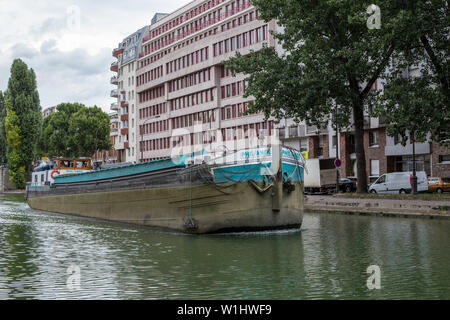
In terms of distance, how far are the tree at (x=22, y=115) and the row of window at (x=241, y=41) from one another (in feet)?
98.8

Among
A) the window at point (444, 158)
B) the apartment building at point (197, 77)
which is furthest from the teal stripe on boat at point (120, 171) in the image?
the window at point (444, 158)

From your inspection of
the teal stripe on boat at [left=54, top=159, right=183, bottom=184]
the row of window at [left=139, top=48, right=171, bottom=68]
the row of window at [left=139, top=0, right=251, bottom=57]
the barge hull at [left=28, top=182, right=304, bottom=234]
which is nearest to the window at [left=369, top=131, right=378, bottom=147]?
the row of window at [left=139, top=0, right=251, bottom=57]

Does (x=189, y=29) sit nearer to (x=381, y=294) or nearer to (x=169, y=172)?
(x=169, y=172)

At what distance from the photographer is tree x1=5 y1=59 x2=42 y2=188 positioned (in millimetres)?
90500

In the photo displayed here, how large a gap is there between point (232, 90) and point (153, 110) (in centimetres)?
2587

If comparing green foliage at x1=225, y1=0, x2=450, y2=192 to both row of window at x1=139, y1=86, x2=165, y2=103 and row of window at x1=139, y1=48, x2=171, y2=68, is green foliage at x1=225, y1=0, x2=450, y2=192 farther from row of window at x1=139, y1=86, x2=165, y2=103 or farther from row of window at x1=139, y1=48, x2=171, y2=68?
row of window at x1=139, y1=48, x2=171, y2=68

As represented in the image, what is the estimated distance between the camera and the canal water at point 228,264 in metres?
10.3

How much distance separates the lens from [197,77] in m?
87.8

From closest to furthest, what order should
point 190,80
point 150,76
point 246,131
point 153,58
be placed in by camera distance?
point 246,131 < point 190,80 < point 150,76 < point 153,58

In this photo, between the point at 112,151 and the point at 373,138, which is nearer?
the point at 373,138

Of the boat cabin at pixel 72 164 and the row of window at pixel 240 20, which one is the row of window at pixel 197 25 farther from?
the boat cabin at pixel 72 164

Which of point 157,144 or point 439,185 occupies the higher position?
point 157,144

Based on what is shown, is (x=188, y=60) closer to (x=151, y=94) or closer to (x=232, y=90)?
(x=232, y=90)

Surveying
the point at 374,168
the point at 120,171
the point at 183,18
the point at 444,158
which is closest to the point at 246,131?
the point at 374,168
